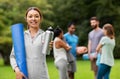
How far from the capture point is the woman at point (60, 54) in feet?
32.0

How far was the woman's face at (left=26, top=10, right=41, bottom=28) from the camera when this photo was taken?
200 inches

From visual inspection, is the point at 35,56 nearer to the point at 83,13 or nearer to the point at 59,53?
the point at 59,53

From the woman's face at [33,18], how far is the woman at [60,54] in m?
4.65

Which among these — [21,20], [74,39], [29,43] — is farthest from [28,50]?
[21,20]

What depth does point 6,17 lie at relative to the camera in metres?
28.9

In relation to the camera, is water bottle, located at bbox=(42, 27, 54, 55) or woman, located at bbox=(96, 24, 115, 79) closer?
water bottle, located at bbox=(42, 27, 54, 55)

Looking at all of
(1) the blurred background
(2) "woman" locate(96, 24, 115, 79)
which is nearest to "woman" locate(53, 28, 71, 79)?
(2) "woman" locate(96, 24, 115, 79)

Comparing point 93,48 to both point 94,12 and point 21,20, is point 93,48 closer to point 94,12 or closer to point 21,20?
point 21,20

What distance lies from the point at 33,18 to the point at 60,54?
480cm

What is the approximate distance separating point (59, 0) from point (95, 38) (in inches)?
988

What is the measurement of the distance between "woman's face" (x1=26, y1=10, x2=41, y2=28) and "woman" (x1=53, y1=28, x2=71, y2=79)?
4649 millimetres

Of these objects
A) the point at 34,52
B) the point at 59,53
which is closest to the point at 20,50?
the point at 34,52

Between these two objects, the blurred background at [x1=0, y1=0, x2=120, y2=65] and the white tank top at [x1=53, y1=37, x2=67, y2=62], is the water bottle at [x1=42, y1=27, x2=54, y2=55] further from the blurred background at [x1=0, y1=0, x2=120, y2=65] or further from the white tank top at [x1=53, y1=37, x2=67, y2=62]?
the blurred background at [x1=0, y1=0, x2=120, y2=65]

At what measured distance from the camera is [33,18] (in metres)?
5.07
